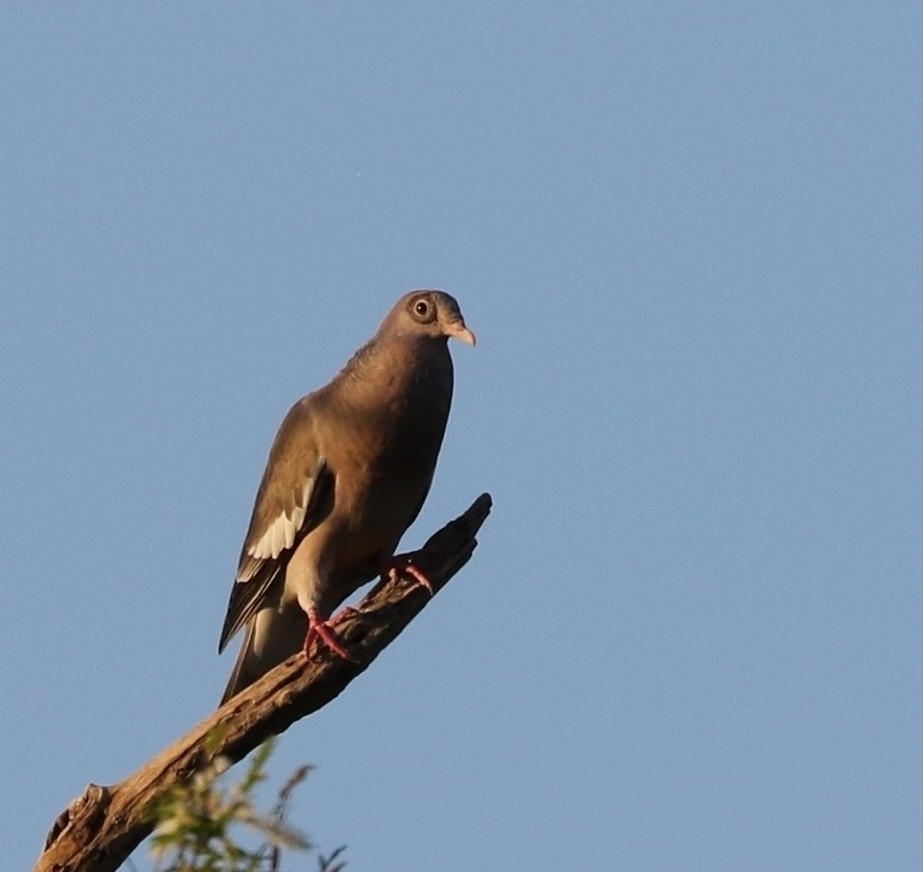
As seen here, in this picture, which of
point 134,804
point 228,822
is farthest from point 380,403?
point 228,822

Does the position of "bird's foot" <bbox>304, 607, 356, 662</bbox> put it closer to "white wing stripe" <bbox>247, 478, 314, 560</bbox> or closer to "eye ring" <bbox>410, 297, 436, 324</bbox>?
"white wing stripe" <bbox>247, 478, 314, 560</bbox>

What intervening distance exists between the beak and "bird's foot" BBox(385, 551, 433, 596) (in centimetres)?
92

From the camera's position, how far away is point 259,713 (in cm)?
595

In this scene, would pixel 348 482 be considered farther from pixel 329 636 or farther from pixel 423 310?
pixel 329 636

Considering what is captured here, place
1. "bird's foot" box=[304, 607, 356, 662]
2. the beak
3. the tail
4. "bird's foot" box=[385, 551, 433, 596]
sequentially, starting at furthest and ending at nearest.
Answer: the tail, the beak, "bird's foot" box=[385, 551, 433, 596], "bird's foot" box=[304, 607, 356, 662]

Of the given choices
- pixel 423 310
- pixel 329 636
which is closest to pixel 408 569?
pixel 329 636

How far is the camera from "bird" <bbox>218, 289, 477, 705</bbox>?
7.50 meters

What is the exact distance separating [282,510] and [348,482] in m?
0.35

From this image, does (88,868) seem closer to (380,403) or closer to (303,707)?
(303,707)

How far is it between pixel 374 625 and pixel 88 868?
1426mm

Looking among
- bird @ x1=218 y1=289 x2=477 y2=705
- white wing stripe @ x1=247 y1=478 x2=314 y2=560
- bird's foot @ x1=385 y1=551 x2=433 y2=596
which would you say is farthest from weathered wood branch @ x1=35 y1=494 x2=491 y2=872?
white wing stripe @ x1=247 y1=478 x2=314 y2=560

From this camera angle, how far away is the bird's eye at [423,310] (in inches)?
299

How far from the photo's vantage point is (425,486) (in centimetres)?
771

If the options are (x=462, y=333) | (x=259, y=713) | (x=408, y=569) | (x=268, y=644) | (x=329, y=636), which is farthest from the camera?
(x=268, y=644)
